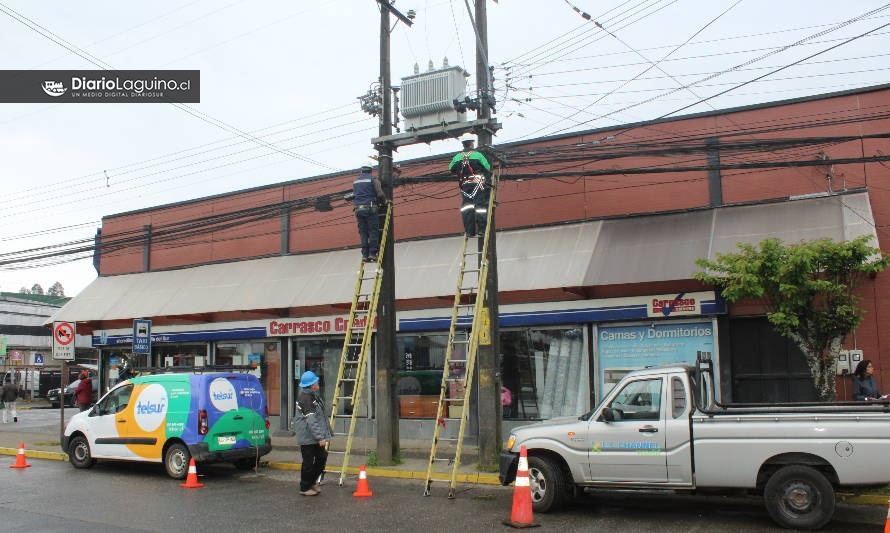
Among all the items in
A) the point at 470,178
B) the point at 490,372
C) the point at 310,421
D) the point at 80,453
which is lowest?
the point at 80,453

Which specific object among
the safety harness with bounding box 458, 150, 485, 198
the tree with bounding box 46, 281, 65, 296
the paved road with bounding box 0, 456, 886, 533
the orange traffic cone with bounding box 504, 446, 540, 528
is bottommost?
the paved road with bounding box 0, 456, 886, 533

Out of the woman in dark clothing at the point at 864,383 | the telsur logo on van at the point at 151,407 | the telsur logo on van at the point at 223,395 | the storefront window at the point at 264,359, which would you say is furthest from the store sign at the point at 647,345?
the storefront window at the point at 264,359

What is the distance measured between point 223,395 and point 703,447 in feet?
26.9

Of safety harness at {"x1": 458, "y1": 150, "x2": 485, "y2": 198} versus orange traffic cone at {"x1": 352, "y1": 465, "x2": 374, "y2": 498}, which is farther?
safety harness at {"x1": 458, "y1": 150, "x2": 485, "y2": 198}

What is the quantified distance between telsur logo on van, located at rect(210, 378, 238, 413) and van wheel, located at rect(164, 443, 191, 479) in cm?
91

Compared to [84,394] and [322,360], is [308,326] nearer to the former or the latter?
[322,360]

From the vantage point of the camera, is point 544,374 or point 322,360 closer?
point 544,374

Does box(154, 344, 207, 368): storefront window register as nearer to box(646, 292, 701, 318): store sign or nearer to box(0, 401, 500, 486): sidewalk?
box(0, 401, 500, 486): sidewalk

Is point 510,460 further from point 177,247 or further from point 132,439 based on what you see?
point 177,247

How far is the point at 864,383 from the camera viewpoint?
12484 millimetres

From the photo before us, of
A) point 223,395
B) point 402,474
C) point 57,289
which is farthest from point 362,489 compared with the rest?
point 57,289

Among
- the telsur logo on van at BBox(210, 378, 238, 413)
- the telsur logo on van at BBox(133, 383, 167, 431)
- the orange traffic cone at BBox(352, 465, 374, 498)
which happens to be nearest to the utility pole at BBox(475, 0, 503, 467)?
the orange traffic cone at BBox(352, 465, 374, 498)

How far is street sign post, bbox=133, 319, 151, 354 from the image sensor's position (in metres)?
17.2

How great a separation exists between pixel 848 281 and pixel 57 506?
483 inches
